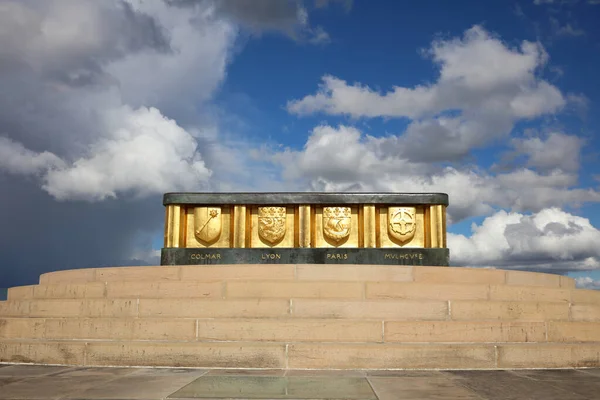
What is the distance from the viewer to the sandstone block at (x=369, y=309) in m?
8.63

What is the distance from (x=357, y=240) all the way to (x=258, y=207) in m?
3.09

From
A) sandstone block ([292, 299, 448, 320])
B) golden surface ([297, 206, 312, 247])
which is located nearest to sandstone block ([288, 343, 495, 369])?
sandstone block ([292, 299, 448, 320])

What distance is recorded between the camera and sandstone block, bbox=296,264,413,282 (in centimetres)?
1009

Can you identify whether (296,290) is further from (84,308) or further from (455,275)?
(84,308)

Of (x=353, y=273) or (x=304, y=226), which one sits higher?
(x=304, y=226)

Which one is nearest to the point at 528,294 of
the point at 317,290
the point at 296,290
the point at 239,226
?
the point at 317,290

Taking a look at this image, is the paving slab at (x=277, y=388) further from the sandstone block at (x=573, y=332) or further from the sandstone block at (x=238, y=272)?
the sandstone block at (x=573, y=332)

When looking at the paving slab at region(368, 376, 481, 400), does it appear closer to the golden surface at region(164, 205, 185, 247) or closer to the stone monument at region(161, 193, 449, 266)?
the stone monument at region(161, 193, 449, 266)

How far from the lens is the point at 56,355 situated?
8.02 m

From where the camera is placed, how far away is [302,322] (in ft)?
26.7

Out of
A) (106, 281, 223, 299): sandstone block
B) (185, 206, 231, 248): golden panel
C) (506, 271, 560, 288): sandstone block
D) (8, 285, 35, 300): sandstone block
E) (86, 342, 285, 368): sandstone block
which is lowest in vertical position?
(86, 342, 285, 368): sandstone block

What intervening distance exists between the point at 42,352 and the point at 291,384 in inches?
189

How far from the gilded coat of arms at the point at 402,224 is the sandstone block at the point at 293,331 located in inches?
226

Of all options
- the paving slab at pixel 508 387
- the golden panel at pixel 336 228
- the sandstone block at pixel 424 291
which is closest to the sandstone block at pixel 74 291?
the sandstone block at pixel 424 291
